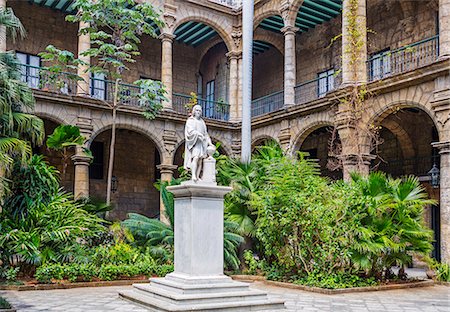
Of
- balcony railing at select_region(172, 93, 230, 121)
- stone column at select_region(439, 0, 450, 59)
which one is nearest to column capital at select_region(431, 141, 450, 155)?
stone column at select_region(439, 0, 450, 59)

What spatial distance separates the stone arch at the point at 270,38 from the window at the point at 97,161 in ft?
26.9

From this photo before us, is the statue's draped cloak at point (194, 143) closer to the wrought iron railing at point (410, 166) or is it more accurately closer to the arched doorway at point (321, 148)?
the wrought iron railing at point (410, 166)

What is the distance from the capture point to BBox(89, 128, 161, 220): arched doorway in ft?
73.0

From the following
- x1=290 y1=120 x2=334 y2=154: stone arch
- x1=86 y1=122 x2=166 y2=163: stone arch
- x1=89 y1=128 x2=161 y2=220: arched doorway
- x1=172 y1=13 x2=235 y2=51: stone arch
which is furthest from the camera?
x1=89 y1=128 x2=161 y2=220: arched doorway

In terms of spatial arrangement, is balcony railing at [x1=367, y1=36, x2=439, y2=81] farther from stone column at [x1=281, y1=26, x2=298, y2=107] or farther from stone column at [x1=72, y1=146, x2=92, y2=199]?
stone column at [x1=72, y1=146, x2=92, y2=199]

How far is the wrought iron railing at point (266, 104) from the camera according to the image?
22414 mm

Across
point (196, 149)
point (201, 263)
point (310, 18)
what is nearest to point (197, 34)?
point (310, 18)

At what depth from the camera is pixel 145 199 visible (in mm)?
23344

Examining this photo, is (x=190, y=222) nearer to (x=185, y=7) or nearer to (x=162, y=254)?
(x=162, y=254)

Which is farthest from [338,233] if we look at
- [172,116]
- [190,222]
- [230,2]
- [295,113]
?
[230,2]

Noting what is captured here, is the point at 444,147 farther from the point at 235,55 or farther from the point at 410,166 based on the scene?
the point at 235,55

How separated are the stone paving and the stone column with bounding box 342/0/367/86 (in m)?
7.64

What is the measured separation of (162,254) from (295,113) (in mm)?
8923

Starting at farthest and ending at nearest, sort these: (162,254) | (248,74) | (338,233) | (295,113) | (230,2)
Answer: (230,2), (295,113), (248,74), (162,254), (338,233)
